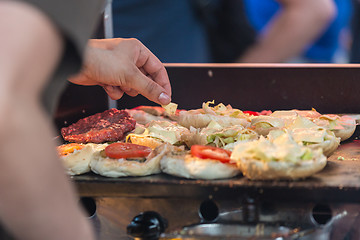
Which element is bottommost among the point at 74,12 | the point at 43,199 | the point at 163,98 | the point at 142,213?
the point at 142,213

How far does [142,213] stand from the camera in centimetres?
179

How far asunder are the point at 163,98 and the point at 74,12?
55.1 inches

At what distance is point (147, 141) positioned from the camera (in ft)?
7.34

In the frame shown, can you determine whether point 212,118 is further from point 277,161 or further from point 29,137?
point 29,137

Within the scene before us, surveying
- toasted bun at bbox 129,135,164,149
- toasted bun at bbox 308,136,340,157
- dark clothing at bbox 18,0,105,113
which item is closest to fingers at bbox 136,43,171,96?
toasted bun at bbox 129,135,164,149

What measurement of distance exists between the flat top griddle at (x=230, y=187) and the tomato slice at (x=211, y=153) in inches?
3.8

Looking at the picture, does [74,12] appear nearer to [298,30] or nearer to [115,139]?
[115,139]

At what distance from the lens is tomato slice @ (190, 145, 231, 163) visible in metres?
1.86

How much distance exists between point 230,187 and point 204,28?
300 centimetres

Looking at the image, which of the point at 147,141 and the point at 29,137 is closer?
the point at 29,137

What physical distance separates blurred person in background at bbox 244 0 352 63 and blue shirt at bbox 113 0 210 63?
834mm

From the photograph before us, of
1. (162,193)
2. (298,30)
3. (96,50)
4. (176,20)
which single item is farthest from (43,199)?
(298,30)

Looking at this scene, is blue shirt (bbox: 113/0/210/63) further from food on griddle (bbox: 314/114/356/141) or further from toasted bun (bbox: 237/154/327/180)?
toasted bun (bbox: 237/154/327/180)

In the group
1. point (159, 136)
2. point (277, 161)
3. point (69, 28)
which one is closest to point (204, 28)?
point (159, 136)
